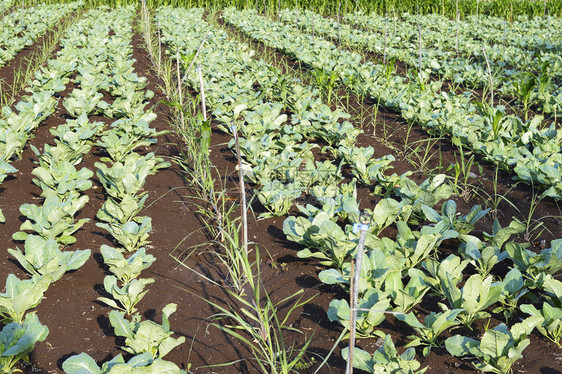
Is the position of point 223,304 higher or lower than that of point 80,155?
lower

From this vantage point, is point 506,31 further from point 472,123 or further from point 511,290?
point 511,290

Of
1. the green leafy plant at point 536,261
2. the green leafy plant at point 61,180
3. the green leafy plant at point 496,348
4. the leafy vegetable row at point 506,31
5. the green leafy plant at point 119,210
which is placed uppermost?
the leafy vegetable row at point 506,31

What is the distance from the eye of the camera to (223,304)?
214cm

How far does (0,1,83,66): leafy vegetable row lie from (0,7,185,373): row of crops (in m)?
2.59

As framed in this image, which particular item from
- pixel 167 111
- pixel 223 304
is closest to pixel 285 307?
pixel 223 304

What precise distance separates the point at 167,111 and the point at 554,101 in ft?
12.6

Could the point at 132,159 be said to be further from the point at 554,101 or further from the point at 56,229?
the point at 554,101

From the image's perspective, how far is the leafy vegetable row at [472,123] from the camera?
312 cm

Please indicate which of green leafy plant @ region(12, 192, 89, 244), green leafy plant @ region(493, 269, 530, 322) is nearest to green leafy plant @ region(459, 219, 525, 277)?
green leafy plant @ region(493, 269, 530, 322)

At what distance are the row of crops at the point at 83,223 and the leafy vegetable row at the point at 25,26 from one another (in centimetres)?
259

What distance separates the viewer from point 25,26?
31.4 feet

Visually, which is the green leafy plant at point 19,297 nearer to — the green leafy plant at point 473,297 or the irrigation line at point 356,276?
the irrigation line at point 356,276

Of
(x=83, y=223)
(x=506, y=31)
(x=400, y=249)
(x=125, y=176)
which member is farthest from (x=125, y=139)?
(x=506, y=31)

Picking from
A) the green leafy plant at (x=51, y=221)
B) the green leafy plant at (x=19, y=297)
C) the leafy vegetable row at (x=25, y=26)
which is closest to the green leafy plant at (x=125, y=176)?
the green leafy plant at (x=51, y=221)
